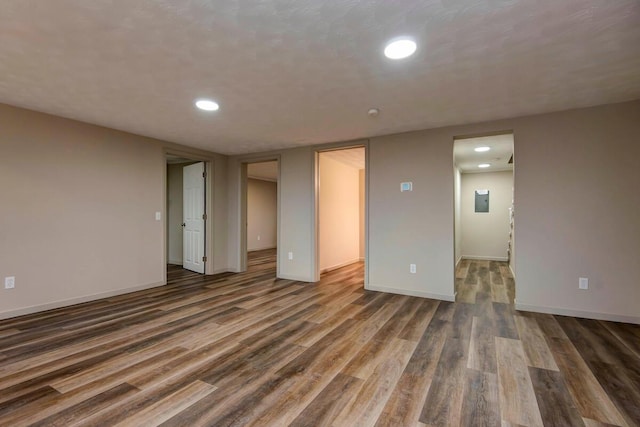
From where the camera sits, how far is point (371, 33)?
1915 mm

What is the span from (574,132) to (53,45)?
4753 millimetres

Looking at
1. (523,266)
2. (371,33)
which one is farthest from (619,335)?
(371,33)

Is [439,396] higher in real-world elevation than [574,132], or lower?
lower

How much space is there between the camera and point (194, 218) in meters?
5.85

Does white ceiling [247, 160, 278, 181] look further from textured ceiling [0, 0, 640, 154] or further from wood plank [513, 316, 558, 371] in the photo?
wood plank [513, 316, 558, 371]

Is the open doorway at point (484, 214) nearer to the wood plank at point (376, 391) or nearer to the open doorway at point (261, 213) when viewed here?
the wood plank at point (376, 391)

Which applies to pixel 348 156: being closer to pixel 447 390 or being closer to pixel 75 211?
pixel 75 211

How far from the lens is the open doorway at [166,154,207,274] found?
5695mm

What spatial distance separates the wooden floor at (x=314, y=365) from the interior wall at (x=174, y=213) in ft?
10.3

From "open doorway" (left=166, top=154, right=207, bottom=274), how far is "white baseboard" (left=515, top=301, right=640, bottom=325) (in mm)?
4966

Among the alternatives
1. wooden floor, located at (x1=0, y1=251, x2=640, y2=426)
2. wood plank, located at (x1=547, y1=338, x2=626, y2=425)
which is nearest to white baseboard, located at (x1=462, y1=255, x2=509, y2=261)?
wooden floor, located at (x1=0, y1=251, x2=640, y2=426)

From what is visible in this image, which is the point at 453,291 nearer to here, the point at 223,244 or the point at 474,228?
the point at 223,244

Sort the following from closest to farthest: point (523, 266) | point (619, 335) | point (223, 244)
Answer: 1. point (619, 335)
2. point (523, 266)
3. point (223, 244)

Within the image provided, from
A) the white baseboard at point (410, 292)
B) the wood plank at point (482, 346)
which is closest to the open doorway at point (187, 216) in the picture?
the white baseboard at point (410, 292)
